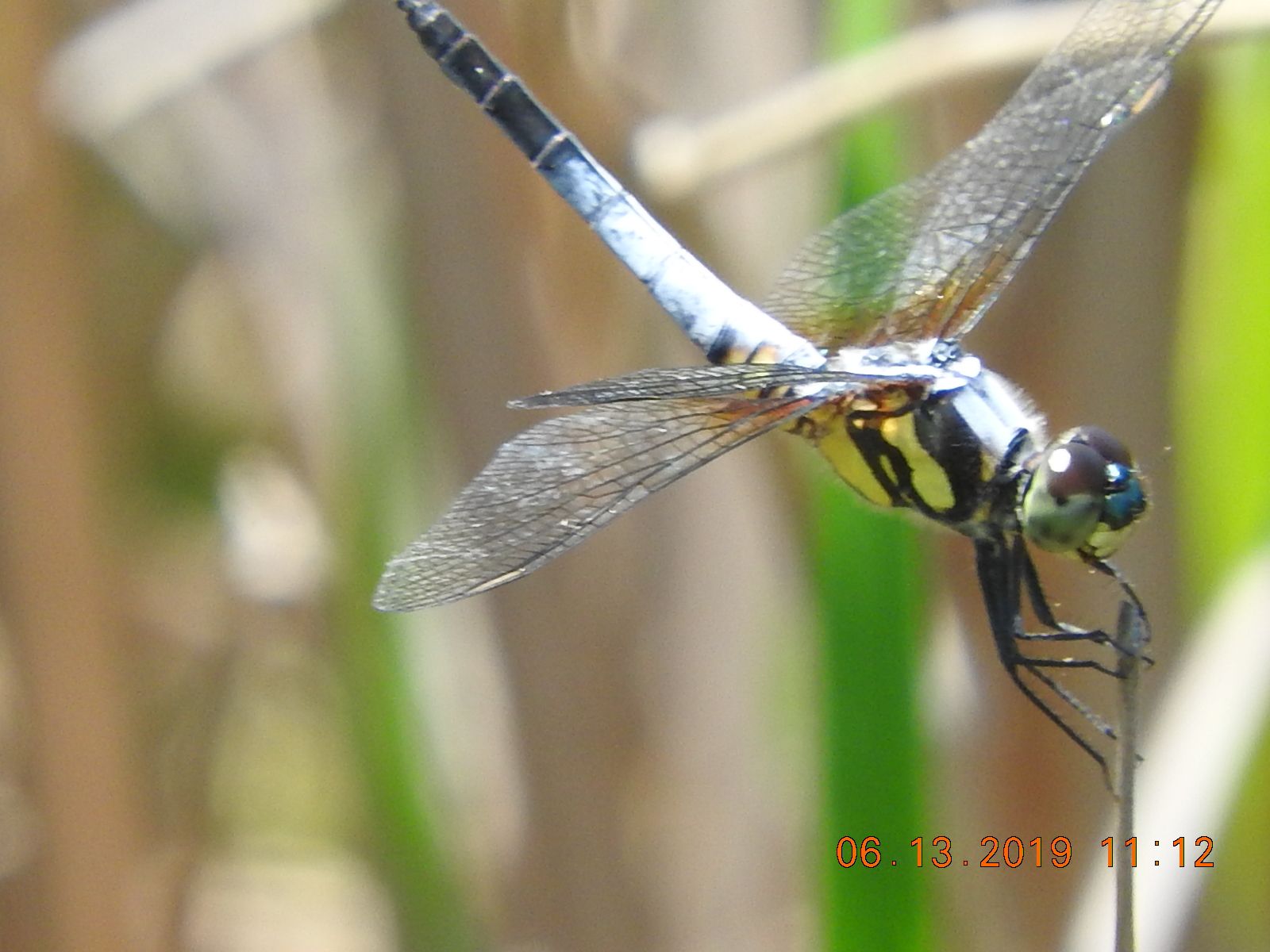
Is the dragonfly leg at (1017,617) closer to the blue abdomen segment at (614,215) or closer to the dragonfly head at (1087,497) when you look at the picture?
the dragonfly head at (1087,497)

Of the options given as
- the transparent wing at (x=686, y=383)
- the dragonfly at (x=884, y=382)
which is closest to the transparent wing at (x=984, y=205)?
the dragonfly at (x=884, y=382)

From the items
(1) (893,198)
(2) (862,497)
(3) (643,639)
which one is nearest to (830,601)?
(2) (862,497)

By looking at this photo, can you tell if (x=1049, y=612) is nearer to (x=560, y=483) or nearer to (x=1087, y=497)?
(x=1087, y=497)
